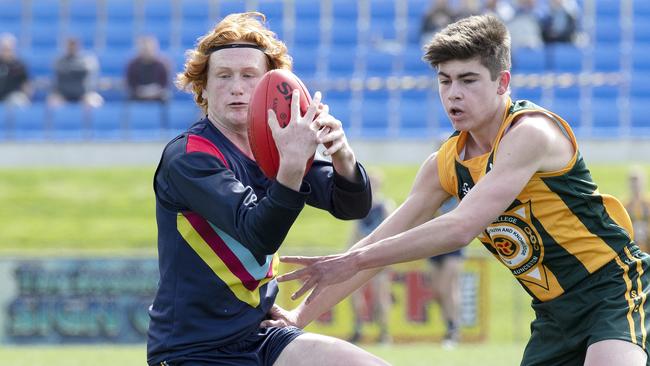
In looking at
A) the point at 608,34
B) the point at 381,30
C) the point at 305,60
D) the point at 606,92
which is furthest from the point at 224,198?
the point at 608,34

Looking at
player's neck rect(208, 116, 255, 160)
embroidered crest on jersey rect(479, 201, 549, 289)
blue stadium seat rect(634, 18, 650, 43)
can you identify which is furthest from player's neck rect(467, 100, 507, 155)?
blue stadium seat rect(634, 18, 650, 43)

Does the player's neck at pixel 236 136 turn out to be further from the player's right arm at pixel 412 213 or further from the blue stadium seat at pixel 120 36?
the blue stadium seat at pixel 120 36

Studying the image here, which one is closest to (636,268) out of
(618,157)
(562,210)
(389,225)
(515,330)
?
(562,210)

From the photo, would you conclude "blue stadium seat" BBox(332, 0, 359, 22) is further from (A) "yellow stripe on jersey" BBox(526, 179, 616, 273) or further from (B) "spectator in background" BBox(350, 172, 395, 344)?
(A) "yellow stripe on jersey" BBox(526, 179, 616, 273)

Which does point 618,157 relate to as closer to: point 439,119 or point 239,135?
point 439,119

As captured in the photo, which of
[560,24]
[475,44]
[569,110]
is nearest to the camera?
[475,44]

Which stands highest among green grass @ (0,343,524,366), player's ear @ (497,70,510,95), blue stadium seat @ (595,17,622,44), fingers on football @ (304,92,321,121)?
player's ear @ (497,70,510,95)

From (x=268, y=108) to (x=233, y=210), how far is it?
377 millimetres

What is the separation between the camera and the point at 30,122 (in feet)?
57.4

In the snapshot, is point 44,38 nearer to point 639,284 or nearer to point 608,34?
point 608,34

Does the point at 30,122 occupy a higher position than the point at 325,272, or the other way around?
the point at 325,272

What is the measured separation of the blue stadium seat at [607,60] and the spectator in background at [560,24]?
72 cm

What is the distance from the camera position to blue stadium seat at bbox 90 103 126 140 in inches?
680

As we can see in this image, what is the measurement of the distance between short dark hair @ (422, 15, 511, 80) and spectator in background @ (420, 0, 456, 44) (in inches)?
460
